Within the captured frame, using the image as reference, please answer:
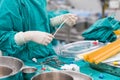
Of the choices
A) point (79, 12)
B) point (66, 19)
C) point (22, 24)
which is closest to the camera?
point (22, 24)

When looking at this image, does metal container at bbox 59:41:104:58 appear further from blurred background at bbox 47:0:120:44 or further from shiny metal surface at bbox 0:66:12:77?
blurred background at bbox 47:0:120:44

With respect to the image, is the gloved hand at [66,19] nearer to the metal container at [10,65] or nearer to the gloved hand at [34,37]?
the gloved hand at [34,37]

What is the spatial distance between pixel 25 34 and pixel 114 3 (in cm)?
125

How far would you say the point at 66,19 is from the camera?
1.78 m

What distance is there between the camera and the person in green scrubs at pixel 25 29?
1.46 metres

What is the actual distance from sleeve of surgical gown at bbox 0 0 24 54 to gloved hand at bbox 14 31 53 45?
4 centimetres

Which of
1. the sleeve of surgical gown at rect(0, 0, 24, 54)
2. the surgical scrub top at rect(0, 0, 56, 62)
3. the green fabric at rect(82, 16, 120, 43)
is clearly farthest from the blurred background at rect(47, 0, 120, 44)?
the sleeve of surgical gown at rect(0, 0, 24, 54)

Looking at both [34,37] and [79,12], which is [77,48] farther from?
[79,12]

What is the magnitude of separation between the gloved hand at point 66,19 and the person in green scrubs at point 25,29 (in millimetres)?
133

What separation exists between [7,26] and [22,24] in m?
0.11

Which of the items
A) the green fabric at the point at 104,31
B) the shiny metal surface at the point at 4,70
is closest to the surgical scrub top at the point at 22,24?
the shiny metal surface at the point at 4,70

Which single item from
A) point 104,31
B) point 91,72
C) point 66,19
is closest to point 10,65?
point 91,72

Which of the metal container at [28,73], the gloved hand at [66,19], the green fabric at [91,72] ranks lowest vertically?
the green fabric at [91,72]

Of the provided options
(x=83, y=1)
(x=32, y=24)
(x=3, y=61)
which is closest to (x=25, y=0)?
(x=32, y=24)
